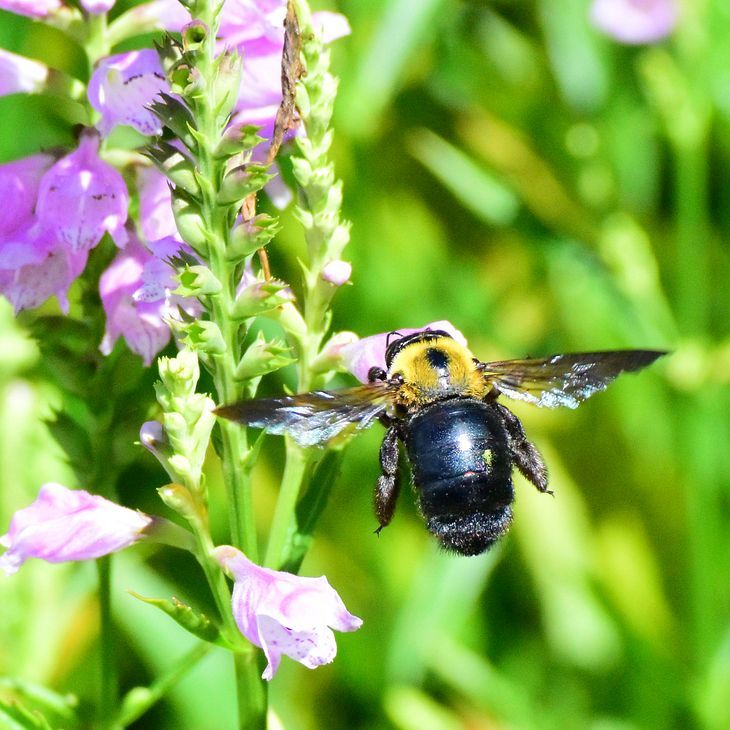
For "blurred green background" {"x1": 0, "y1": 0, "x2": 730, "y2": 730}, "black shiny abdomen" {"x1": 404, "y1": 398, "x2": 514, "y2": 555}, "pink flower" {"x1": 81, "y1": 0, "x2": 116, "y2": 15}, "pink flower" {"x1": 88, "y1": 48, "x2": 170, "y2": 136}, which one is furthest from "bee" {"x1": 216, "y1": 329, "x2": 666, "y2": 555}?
"blurred green background" {"x1": 0, "y1": 0, "x2": 730, "y2": 730}

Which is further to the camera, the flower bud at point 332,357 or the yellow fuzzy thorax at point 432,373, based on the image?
the yellow fuzzy thorax at point 432,373

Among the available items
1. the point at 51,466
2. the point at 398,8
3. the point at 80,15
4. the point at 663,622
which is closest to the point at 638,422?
the point at 663,622

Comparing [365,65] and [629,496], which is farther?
[629,496]

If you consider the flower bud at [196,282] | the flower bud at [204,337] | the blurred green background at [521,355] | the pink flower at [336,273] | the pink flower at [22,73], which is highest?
the pink flower at [22,73]

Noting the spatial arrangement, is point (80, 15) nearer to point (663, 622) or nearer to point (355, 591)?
point (355, 591)

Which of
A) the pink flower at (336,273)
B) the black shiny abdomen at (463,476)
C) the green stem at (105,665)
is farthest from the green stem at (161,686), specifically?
the pink flower at (336,273)

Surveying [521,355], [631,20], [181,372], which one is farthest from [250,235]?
[631,20]

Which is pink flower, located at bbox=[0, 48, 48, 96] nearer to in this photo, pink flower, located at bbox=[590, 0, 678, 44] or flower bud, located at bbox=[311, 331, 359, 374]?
flower bud, located at bbox=[311, 331, 359, 374]

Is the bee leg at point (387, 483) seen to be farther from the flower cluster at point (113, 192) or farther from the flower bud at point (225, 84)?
the flower bud at point (225, 84)

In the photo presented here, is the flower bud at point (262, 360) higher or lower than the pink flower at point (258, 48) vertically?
lower
